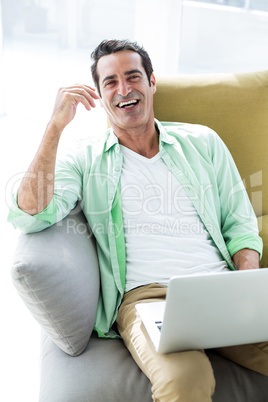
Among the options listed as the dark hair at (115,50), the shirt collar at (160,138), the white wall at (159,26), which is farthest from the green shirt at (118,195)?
the white wall at (159,26)

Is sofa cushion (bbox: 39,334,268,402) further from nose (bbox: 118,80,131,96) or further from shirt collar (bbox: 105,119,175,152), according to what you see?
nose (bbox: 118,80,131,96)

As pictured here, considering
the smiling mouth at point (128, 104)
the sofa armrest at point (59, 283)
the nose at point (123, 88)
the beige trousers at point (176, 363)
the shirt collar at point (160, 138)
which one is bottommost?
the beige trousers at point (176, 363)

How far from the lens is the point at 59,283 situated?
1250 mm

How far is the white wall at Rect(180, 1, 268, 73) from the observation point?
3.13 m

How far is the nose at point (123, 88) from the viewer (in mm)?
1660

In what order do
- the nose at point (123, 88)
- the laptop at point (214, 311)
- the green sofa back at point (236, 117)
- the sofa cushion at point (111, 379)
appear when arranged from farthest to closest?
the green sofa back at point (236, 117) → the nose at point (123, 88) → the sofa cushion at point (111, 379) → the laptop at point (214, 311)

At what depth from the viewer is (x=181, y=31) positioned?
3076 millimetres

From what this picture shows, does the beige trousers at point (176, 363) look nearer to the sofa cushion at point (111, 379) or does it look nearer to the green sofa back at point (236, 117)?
the sofa cushion at point (111, 379)

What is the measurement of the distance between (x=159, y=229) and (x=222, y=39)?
214 cm

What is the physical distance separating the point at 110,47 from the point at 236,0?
1758mm

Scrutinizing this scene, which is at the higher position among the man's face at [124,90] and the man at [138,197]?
the man's face at [124,90]

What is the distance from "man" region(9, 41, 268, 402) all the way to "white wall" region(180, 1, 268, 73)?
5.19 ft

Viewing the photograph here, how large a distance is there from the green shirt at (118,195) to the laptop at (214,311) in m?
0.39

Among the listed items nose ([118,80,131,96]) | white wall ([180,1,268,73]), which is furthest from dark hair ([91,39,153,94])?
white wall ([180,1,268,73])
